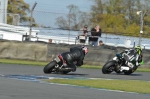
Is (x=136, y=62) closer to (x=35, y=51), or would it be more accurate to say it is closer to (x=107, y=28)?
(x=35, y=51)

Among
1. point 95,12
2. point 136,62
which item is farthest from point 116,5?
point 136,62

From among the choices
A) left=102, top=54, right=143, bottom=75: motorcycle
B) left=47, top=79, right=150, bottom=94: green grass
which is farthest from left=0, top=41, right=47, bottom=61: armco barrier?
left=47, top=79, right=150, bottom=94: green grass

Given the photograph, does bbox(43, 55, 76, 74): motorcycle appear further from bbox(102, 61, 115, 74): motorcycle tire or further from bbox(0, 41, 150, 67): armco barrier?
bbox(0, 41, 150, 67): armco barrier

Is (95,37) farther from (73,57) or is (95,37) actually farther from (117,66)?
(73,57)

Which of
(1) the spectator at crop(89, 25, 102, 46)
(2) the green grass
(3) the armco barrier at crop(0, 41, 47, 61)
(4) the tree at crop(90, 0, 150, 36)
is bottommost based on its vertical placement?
(2) the green grass

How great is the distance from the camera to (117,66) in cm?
1938

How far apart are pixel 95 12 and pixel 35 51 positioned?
4643 centimetres

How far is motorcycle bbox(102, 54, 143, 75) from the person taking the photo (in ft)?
62.8

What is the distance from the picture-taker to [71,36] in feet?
96.3

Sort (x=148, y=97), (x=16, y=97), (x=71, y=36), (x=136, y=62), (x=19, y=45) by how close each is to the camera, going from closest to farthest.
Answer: (x=16, y=97) < (x=148, y=97) < (x=136, y=62) < (x=19, y=45) < (x=71, y=36)

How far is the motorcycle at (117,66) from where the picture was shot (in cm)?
1914

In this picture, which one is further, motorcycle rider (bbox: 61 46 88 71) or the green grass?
motorcycle rider (bbox: 61 46 88 71)

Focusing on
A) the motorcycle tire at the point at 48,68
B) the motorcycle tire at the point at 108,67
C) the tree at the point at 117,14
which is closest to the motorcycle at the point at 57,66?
the motorcycle tire at the point at 48,68

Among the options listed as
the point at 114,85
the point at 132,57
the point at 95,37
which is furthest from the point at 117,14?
the point at 114,85
